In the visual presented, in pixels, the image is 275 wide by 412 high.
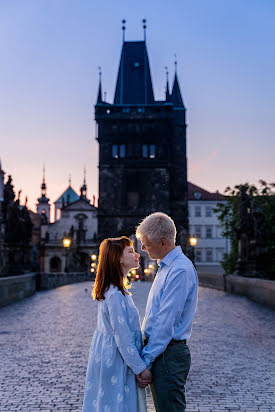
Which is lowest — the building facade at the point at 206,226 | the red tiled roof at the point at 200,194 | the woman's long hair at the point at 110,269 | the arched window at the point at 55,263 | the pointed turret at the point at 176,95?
the arched window at the point at 55,263

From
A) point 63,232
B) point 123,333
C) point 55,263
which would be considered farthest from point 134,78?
point 123,333

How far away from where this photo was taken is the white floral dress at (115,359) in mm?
3158

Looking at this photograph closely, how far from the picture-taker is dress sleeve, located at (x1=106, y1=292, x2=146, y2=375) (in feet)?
10.3

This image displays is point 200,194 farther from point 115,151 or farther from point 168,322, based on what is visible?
point 168,322

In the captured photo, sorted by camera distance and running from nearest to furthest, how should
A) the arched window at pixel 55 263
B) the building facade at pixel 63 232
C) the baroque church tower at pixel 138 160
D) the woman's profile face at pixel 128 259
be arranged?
1. the woman's profile face at pixel 128 259
2. the baroque church tower at pixel 138 160
3. the building facade at pixel 63 232
4. the arched window at pixel 55 263

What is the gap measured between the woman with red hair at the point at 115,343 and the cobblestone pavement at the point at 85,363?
1870 mm

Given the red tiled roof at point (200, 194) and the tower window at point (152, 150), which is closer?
the tower window at point (152, 150)

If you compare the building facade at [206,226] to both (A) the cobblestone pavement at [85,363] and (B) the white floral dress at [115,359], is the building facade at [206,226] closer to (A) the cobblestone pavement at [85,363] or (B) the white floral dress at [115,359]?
(A) the cobblestone pavement at [85,363]

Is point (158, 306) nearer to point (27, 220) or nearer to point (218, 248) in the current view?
point (27, 220)

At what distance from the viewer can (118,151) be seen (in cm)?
5806

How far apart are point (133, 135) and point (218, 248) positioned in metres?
28.2

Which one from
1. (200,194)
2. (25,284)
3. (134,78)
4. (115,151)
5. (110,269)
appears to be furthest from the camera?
(200,194)

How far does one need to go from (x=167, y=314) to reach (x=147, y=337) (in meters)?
0.28

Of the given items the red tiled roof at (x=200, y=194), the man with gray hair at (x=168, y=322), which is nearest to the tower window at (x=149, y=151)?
the red tiled roof at (x=200, y=194)
